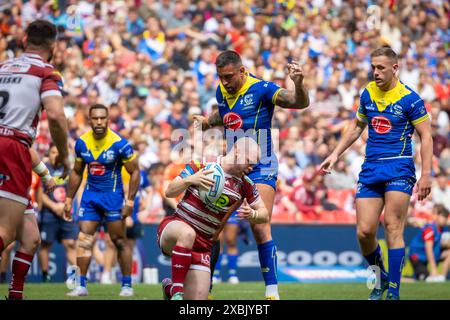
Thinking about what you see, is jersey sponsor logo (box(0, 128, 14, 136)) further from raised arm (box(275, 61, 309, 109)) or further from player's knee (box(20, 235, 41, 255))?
raised arm (box(275, 61, 309, 109))

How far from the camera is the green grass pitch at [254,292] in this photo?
12156 mm

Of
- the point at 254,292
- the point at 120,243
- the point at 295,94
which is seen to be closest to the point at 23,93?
the point at 295,94

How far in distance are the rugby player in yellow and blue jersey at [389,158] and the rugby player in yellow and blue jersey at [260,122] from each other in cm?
79

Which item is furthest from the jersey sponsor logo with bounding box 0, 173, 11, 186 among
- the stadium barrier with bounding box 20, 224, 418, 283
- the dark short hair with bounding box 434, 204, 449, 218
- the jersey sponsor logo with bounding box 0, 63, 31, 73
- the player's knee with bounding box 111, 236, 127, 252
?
the dark short hair with bounding box 434, 204, 449, 218

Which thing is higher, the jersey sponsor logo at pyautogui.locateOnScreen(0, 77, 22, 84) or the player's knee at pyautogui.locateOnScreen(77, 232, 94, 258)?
the jersey sponsor logo at pyautogui.locateOnScreen(0, 77, 22, 84)

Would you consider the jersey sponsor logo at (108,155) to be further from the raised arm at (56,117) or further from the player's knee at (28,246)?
the raised arm at (56,117)

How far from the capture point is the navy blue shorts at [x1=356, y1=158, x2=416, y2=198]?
33.9 ft

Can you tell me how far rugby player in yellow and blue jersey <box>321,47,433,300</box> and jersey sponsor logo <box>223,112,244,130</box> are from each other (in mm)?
1159

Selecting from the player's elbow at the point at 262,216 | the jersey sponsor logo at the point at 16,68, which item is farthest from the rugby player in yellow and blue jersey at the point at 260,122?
the jersey sponsor logo at the point at 16,68

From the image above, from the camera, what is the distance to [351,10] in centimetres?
2666
